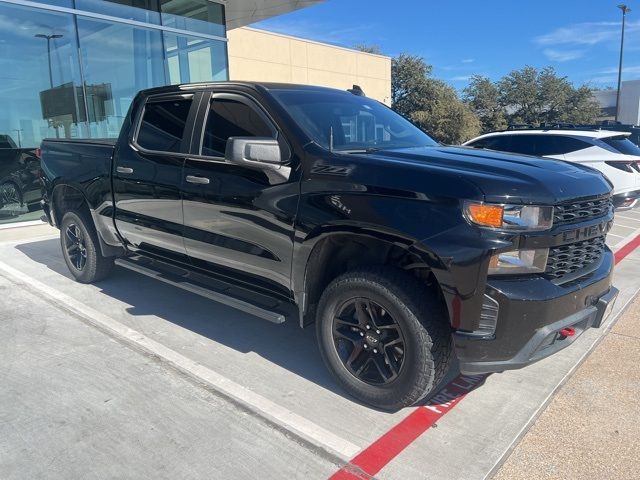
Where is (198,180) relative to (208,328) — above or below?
above

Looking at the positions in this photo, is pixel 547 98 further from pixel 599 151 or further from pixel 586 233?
pixel 586 233

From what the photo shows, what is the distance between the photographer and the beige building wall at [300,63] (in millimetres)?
24031

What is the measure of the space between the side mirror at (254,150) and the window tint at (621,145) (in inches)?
292

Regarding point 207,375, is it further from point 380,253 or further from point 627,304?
point 627,304

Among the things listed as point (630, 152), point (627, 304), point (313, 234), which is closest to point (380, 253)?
point (313, 234)

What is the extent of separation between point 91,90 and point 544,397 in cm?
1010

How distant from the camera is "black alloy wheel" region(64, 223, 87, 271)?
5395 millimetres

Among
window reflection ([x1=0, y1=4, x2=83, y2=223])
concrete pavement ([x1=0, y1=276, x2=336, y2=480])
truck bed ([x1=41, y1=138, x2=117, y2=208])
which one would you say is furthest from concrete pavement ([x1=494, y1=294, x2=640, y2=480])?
A: window reflection ([x1=0, y1=4, x2=83, y2=223])

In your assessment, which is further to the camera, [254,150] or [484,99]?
[484,99]

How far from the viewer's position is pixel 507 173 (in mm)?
2785

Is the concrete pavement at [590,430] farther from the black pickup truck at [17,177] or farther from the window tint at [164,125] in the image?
the black pickup truck at [17,177]

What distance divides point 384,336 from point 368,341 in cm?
11

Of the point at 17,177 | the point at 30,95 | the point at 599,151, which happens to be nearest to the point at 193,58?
the point at 30,95

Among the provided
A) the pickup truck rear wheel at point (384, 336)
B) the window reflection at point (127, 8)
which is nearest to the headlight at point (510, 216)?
the pickup truck rear wheel at point (384, 336)
